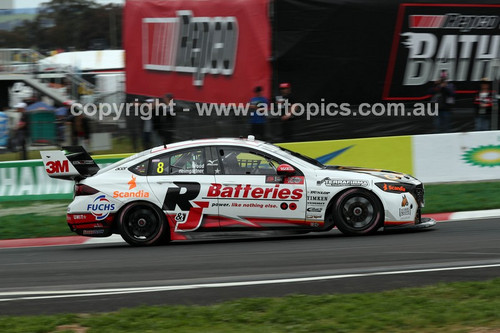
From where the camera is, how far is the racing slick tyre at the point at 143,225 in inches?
414

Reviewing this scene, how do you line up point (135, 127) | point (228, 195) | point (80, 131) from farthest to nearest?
1. point (80, 131)
2. point (135, 127)
3. point (228, 195)

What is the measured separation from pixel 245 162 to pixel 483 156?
278 inches

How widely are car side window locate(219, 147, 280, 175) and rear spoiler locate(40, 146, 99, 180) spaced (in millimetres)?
1922

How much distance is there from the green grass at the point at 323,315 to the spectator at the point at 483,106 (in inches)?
427

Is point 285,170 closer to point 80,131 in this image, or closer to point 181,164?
point 181,164

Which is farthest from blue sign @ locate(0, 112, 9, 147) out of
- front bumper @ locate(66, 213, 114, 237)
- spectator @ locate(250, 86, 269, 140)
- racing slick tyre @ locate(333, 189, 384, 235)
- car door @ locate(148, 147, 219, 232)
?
racing slick tyre @ locate(333, 189, 384, 235)

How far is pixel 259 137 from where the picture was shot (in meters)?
16.8

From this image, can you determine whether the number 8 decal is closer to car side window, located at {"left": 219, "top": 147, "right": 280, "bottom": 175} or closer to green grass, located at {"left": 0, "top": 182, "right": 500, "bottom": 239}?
car side window, located at {"left": 219, "top": 147, "right": 280, "bottom": 175}

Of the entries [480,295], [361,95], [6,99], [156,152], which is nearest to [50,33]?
[6,99]

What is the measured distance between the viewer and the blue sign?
18.8 metres

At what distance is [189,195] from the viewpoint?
10422 millimetres

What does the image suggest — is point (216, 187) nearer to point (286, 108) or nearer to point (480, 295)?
point (480, 295)

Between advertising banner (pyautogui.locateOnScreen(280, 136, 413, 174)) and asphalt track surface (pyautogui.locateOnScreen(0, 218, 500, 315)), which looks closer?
asphalt track surface (pyautogui.locateOnScreen(0, 218, 500, 315))

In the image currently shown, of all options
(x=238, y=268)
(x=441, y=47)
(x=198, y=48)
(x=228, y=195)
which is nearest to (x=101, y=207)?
(x=228, y=195)
